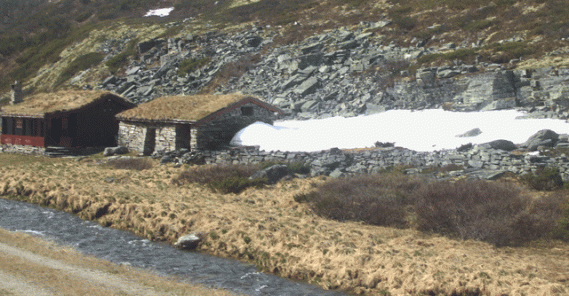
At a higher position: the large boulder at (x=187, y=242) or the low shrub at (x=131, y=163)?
the low shrub at (x=131, y=163)

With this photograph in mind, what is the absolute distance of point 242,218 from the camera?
49.0 feet

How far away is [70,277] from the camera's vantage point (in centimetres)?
1046

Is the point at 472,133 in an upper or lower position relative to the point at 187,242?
upper

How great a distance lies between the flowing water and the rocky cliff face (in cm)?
1921

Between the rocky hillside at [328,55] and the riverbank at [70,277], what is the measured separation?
21492mm

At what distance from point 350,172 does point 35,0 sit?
299 feet

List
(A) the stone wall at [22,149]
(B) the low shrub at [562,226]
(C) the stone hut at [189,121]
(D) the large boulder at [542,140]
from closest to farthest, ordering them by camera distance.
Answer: (B) the low shrub at [562,226] < (D) the large boulder at [542,140] < (C) the stone hut at [189,121] < (A) the stone wall at [22,149]

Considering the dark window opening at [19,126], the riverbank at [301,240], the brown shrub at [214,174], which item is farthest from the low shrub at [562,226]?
the dark window opening at [19,126]

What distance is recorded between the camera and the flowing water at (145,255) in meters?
11.1

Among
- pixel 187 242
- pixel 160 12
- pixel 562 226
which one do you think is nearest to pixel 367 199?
pixel 562 226

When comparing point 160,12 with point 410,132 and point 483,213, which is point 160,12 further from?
point 483,213

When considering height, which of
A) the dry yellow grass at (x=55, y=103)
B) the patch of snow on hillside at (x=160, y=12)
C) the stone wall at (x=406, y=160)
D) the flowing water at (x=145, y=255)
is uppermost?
the patch of snow on hillside at (x=160, y=12)

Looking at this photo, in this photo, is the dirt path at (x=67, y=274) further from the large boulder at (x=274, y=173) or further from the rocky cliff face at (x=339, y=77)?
the rocky cliff face at (x=339, y=77)

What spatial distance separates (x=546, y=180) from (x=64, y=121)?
94.5 feet
